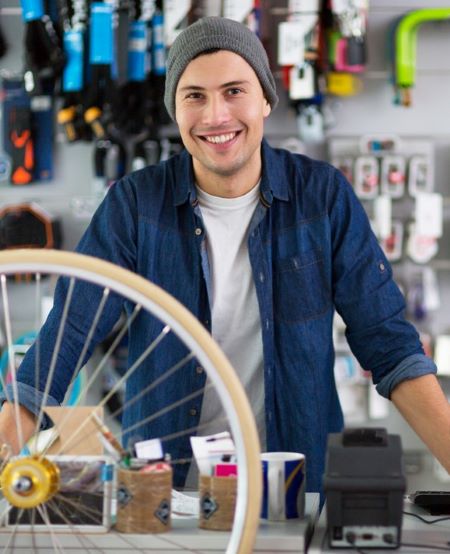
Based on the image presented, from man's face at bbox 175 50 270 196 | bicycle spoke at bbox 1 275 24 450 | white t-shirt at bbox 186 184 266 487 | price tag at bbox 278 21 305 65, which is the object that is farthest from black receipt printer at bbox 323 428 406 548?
price tag at bbox 278 21 305 65

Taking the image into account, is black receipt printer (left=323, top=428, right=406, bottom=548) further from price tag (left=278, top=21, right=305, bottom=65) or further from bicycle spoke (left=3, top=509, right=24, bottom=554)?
price tag (left=278, top=21, right=305, bottom=65)

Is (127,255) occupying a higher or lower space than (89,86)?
lower

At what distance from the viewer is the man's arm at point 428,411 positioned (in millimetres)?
2254

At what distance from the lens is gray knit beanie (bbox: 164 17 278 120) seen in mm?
2469

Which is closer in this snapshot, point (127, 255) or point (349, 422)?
point (127, 255)

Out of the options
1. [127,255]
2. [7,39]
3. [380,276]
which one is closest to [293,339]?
[380,276]

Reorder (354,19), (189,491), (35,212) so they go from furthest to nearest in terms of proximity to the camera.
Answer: (35,212)
(354,19)
(189,491)

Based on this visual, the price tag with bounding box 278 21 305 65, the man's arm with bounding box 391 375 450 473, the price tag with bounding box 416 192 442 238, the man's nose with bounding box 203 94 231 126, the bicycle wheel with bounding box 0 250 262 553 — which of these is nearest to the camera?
the bicycle wheel with bounding box 0 250 262 553

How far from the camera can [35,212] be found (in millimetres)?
5090

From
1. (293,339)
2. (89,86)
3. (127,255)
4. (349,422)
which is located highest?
(89,86)

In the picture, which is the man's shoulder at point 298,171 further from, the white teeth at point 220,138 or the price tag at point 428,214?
the price tag at point 428,214

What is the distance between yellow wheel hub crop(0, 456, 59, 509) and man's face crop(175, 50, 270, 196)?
3.01 feet

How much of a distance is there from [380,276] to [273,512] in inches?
27.8

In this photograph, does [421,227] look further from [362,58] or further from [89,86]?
[89,86]
